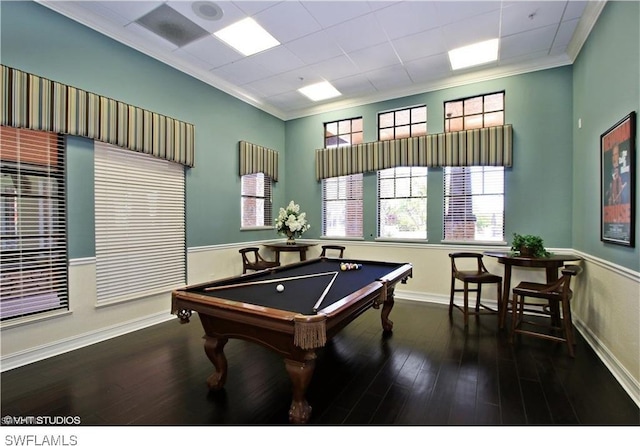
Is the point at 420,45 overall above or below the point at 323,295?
above

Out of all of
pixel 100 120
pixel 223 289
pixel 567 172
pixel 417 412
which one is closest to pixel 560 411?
pixel 417 412

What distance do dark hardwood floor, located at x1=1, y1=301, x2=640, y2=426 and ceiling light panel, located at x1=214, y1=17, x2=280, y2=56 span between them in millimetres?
3663

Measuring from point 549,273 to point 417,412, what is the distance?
8.94ft

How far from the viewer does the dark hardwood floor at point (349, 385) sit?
2027mm

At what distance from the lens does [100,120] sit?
3.31 metres

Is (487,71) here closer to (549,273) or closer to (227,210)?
(549,273)

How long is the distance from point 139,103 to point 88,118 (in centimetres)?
71

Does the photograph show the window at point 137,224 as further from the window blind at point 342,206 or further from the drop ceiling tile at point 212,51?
the window blind at point 342,206

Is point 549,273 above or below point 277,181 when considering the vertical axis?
below

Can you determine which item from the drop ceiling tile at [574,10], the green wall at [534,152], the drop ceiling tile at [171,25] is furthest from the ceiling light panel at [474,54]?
the drop ceiling tile at [171,25]

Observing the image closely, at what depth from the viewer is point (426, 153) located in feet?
16.0

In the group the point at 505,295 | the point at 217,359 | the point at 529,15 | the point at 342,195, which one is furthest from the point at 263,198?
the point at 529,15

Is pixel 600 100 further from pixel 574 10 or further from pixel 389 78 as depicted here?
pixel 389 78

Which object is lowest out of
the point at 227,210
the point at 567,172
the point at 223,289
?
the point at 223,289
